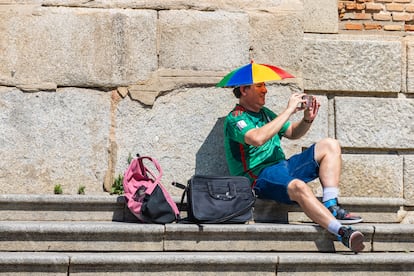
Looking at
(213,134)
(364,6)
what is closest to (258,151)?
(213,134)

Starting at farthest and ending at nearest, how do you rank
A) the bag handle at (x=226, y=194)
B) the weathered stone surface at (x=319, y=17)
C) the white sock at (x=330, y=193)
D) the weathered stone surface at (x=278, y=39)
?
the weathered stone surface at (x=319, y=17)
the weathered stone surface at (x=278, y=39)
the white sock at (x=330, y=193)
the bag handle at (x=226, y=194)

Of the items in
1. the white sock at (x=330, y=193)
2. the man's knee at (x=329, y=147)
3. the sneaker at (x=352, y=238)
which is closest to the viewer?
the sneaker at (x=352, y=238)

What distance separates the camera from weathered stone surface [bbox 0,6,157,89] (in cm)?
710

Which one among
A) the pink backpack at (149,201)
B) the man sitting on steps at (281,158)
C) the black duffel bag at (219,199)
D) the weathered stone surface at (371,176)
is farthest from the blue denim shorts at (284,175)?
the weathered stone surface at (371,176)

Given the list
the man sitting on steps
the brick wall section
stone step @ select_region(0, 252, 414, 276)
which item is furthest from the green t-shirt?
the brick wall section

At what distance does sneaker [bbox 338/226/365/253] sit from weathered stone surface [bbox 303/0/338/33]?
7.38ft

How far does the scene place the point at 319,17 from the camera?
7.56 metres

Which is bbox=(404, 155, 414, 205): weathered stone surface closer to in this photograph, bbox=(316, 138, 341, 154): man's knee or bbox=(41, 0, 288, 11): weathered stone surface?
bbox=(316, 138, 341, 154): man's knee

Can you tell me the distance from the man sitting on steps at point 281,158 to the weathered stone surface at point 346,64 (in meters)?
0.59

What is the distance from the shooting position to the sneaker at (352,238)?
5805 mm

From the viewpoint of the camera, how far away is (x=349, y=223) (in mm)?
6223

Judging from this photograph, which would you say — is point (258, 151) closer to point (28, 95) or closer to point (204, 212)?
point (204, 212)

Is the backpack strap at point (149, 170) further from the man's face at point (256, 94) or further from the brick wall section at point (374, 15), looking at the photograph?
the brick wall section at point (374, 15)

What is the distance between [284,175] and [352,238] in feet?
2.70
